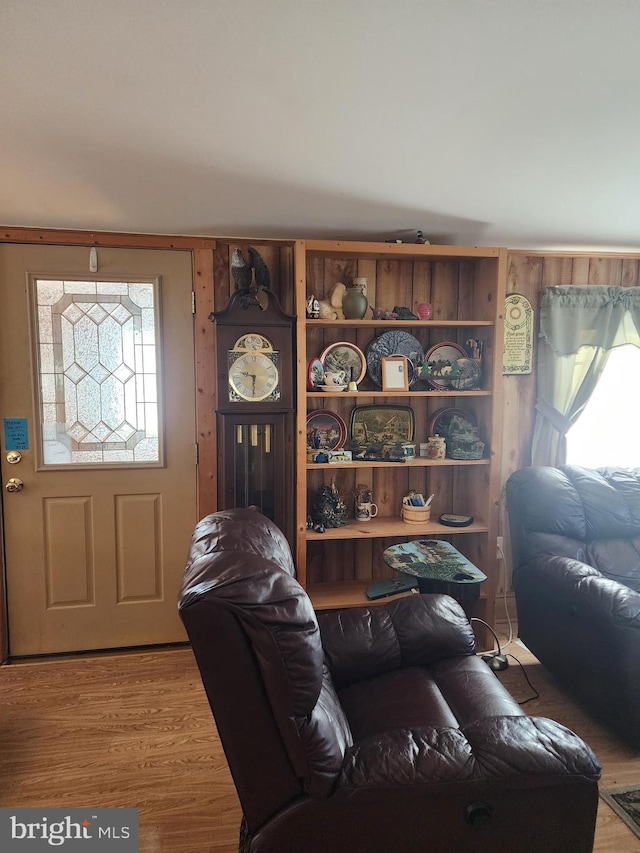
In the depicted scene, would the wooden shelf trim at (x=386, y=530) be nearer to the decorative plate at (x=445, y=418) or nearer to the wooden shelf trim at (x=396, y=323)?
the decorative plate at (x=445, y=418)

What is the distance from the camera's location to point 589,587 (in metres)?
2.17

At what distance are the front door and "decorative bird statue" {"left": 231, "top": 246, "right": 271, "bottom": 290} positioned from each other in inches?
12.3

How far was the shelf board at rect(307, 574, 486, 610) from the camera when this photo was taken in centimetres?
265

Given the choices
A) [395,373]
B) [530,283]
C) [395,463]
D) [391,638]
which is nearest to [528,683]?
[391,638]

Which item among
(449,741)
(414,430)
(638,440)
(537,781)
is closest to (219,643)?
(449,741)

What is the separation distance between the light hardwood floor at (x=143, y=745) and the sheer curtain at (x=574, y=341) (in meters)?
1.37

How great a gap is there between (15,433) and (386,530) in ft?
6.35

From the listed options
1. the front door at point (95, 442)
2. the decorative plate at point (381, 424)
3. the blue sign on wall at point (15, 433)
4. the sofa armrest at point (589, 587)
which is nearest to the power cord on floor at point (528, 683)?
the sofa armrest at point (589, 587)

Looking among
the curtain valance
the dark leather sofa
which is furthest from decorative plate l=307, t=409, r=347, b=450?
the curtain valance

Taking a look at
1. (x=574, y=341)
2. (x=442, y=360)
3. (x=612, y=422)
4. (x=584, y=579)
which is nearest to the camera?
(x=584, y=579)

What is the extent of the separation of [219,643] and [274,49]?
132 centimetres

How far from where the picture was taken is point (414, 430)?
293cm

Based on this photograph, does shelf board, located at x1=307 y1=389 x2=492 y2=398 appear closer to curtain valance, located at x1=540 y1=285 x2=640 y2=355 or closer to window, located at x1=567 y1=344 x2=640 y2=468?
curtain valance, located at x1=540 y1=285 x2=640 y2=355

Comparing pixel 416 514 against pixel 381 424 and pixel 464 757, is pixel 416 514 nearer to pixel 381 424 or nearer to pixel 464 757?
pixel 381 424
